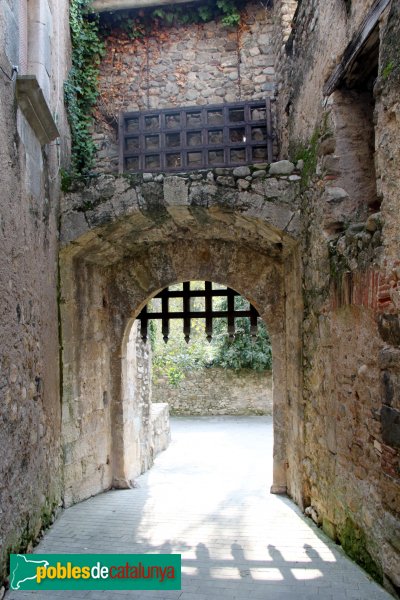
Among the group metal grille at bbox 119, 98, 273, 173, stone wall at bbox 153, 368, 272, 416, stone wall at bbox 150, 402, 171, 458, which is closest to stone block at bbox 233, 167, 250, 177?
metal grille at bbox 119, 98, 273, 173

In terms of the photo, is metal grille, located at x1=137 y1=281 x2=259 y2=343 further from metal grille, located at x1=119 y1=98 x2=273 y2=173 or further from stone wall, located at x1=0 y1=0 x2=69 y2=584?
stone wall, located at x1=0 y1=0 x2=69 y2=584

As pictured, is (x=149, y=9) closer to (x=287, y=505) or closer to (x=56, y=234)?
(x=56, y=234)

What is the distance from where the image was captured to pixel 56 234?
3.85 meters

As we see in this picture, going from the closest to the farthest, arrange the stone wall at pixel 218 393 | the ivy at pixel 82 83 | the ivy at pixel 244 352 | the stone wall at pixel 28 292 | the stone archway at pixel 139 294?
the stone wall at pixel 28 292 → the stone archway at pixel 139 294 → the ivy at pixel 82 83 → the ivy at pixel 244 352 → the stone wall at pixel 218 393

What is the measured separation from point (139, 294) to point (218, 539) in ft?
8.13

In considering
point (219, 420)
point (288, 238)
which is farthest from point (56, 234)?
point (219, 420)

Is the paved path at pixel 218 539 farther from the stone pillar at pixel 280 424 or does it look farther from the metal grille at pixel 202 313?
the metal grille at pixel 202 313

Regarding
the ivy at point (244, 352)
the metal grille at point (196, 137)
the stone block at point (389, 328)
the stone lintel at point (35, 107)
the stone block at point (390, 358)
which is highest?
the metal grille at point (196, 137)

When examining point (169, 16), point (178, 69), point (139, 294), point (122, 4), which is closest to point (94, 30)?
point (122, 4)

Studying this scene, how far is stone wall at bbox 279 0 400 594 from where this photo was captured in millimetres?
2281

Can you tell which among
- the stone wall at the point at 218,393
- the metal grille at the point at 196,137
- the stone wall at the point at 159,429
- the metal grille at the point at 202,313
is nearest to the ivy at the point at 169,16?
the metal grille at the point at 196,137

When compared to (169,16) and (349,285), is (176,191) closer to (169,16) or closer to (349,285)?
(349,285)

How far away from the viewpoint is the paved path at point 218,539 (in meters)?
2.60

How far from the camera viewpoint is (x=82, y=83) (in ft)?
Answer: 16.4
